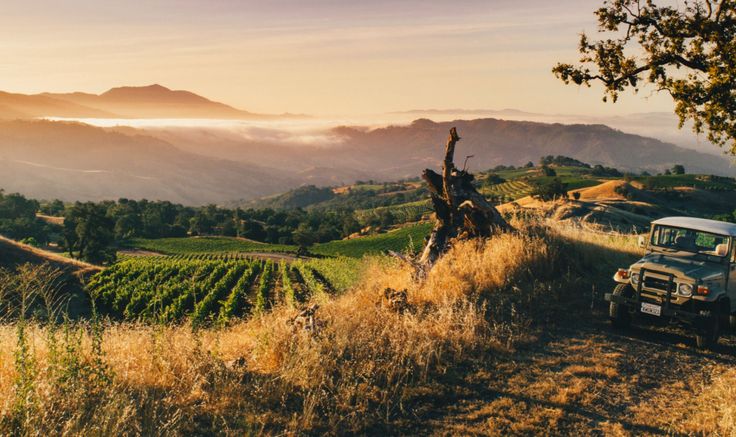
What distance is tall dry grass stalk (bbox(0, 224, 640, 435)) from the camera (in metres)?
5.05

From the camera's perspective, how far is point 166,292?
48.3 meters

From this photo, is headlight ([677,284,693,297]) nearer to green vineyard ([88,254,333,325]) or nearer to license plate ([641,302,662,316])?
license plate ([641,302,662,316])

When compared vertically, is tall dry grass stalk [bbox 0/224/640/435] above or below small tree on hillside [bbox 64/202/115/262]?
above

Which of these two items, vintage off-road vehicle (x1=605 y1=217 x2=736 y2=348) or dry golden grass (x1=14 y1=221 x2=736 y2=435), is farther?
vintage off-road vehicle (x1=605 y1=217 x2=736 y2=348)

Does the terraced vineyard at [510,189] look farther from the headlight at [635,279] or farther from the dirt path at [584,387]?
the dirt path at [584,387]

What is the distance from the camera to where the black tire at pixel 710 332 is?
336 inches

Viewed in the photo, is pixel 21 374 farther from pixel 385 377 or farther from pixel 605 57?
pixel 605 57

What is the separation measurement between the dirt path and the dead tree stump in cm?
483

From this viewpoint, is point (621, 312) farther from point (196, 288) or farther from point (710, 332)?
point (196, 288)

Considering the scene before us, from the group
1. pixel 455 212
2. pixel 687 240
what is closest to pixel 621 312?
pixel 687 240

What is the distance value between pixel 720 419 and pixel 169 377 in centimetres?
716

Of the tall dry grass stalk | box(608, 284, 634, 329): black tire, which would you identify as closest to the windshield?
box(608, 284, 634, 329): black tire

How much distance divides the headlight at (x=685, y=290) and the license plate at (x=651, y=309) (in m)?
0.48

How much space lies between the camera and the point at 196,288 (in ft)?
Result: 173
